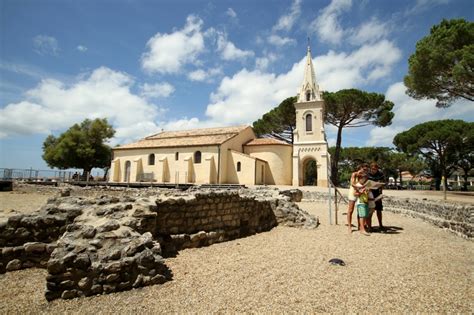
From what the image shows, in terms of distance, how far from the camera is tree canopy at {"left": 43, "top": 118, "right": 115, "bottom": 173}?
3809cm

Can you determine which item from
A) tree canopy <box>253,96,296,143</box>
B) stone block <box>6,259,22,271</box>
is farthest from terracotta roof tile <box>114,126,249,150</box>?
stone block <box>6,259,22,271</box>

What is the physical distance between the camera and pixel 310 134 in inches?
1129

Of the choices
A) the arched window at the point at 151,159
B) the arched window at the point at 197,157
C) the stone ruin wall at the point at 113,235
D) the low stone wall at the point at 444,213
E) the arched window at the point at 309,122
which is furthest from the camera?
the arched window at the point at 151,159

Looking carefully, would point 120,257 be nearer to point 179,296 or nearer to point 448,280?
point 179,296

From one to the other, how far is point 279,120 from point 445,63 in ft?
71.5

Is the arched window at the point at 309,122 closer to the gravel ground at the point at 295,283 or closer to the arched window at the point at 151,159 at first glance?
the arched window at the point at 151,159

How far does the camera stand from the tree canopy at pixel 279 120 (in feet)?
112

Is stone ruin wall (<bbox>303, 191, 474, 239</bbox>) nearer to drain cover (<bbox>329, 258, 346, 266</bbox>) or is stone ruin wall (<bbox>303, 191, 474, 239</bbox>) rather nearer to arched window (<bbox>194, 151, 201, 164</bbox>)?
drain cover (<bbox>329, 258, 346, 266</bbox>)

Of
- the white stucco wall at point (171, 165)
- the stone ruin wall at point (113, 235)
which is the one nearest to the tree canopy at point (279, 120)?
the white stucco wall at point (171, 165)

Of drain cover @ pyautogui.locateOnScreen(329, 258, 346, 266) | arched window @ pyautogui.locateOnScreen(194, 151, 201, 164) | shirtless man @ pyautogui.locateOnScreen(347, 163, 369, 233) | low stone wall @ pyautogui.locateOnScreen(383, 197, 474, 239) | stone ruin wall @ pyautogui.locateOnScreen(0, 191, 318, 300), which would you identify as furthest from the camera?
arched window @ pyautogui.locateOnScreen(194, 151, 201, 164)

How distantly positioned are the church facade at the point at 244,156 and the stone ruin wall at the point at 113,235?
1974 centimetres

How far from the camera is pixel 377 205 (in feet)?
26.4

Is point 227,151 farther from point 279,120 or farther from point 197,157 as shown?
point 279,120

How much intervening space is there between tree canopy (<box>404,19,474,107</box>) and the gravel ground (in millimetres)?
13071
